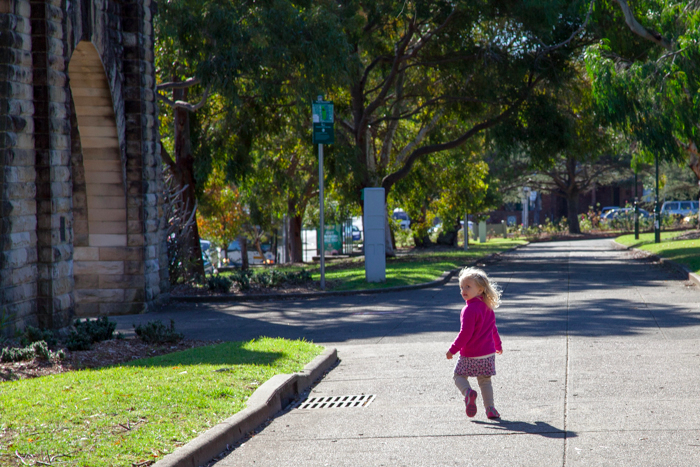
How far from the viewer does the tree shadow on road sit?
18.1ft

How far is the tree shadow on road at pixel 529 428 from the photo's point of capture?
553 centimetres

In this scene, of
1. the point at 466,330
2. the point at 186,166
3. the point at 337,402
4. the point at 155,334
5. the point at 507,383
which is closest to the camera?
the point at 466,330

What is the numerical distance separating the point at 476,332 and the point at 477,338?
0.05m

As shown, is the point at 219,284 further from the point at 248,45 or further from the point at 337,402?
the point at 337,402

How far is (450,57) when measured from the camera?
2459 centimetres

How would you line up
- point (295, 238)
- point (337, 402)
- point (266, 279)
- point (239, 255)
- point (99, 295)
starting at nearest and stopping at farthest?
1. point (337, 402)
2. point (99, 295)
3. point (266, 279)
4. point (295, 238)
5. point (239, 255)

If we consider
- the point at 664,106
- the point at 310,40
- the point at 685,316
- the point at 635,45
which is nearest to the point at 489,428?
the point at 685,316

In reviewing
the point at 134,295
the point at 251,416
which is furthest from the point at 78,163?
the point at 251,416

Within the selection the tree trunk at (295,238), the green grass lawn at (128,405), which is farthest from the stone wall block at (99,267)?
the tree trunk at (295,238)

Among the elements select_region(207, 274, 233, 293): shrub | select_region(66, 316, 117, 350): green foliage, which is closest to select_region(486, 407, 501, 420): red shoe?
select_region(66, 316, 117, 350): green foliage

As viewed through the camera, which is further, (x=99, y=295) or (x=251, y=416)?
(x=99, y=295)

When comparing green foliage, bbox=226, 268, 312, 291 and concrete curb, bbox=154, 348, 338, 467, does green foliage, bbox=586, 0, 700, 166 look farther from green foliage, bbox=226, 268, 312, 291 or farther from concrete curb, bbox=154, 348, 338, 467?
concrete curb, bbox=154, 348, 338, 467

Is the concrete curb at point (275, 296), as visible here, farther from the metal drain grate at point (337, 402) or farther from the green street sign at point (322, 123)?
the metal drain grate at point (337, 402)

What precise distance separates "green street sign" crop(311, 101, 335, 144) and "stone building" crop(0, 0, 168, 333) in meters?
3.83
